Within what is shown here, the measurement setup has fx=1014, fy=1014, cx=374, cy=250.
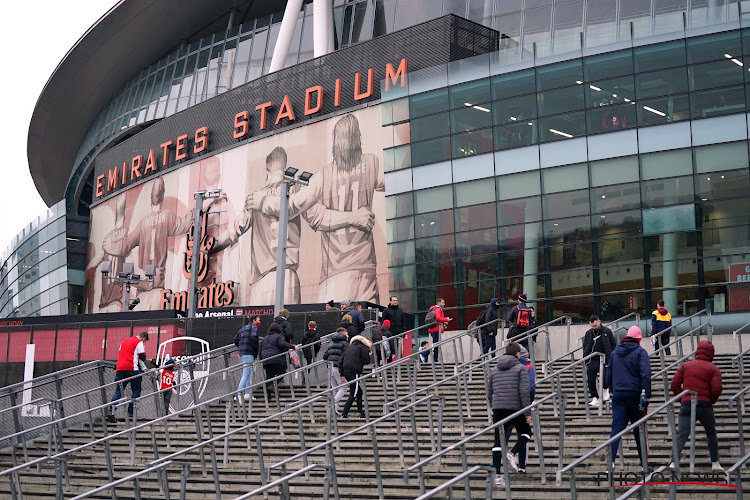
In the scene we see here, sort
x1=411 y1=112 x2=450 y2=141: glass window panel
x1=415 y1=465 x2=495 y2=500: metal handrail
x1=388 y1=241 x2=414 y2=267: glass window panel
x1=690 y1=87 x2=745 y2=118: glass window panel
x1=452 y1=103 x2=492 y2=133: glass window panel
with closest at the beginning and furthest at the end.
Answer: x1=415 y1=465 x2=495 y2=500: metal handrail
x1=690 y1=87 x2=745 y2=118: glass window panel
x1=452 y1=103 x2=492 y2=133: glass window panel
x1=411 y1=112 x2=450 y2=141: glass window panel
x1=388 y1=241 x2=414 y2=267: glass window panel

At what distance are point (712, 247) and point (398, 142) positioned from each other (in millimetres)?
10924

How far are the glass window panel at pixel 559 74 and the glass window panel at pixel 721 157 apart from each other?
14.2 feet

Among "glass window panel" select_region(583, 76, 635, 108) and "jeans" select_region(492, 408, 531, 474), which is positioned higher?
"glass window panel" select_region(583, 76, 635, 108)

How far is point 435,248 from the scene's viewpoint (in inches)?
1256

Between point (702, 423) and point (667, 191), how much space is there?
16.8 metres

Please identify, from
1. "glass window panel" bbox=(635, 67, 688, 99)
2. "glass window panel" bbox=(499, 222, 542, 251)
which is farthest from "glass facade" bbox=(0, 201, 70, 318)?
"glass window panel" bbox=(635, 67, 688, 99)

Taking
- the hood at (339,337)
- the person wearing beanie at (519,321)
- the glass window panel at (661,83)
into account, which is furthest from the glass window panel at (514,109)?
the hood at (339,337)

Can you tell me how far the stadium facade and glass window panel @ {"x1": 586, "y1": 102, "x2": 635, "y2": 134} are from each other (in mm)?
57

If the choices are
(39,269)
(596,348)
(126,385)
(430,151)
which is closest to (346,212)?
(430,151)

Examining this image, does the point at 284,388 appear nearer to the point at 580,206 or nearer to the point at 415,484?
the point at 415,484

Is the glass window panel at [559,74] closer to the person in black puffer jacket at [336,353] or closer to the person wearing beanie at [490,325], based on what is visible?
the person wearing beanie at [490,325]

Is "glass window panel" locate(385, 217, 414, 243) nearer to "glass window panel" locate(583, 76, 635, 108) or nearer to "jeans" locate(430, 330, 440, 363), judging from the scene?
"glass window panel" locate(583, 76, 635, 108)

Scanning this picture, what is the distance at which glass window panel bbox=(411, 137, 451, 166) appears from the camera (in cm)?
3198

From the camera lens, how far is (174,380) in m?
19.9
